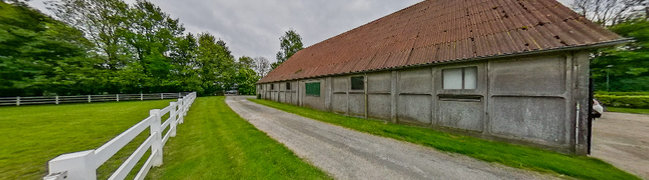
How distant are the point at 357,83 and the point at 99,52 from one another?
27472 mm

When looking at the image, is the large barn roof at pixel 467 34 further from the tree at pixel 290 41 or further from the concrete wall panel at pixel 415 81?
the tree at pixel 290 41

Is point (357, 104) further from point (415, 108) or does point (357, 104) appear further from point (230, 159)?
point (230, 159)

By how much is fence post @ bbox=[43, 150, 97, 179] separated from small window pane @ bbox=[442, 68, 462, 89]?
757 centimetres

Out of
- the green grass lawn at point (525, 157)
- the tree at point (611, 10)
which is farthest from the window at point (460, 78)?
the tree at point (611, 10)

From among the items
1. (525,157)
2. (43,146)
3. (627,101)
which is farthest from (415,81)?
(627,101)

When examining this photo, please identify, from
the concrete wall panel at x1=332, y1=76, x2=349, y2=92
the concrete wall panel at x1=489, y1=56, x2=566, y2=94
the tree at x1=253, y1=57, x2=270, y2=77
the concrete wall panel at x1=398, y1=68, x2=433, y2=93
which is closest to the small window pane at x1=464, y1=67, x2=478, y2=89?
the concrete wall panel at x1=489, y1=56, x2=566, y2=94

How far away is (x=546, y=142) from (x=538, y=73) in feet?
5.56

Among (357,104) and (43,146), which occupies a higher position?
(357,104)

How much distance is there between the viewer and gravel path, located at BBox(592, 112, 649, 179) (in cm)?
356

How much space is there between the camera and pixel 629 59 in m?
14.6

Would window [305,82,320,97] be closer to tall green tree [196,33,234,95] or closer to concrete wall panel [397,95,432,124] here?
concrete wall panel [397,95,432,124]

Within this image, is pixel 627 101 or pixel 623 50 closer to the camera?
pixel 627 101

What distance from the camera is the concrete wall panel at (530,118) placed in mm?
4418

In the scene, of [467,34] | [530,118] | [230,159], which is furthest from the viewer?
[467,34]
